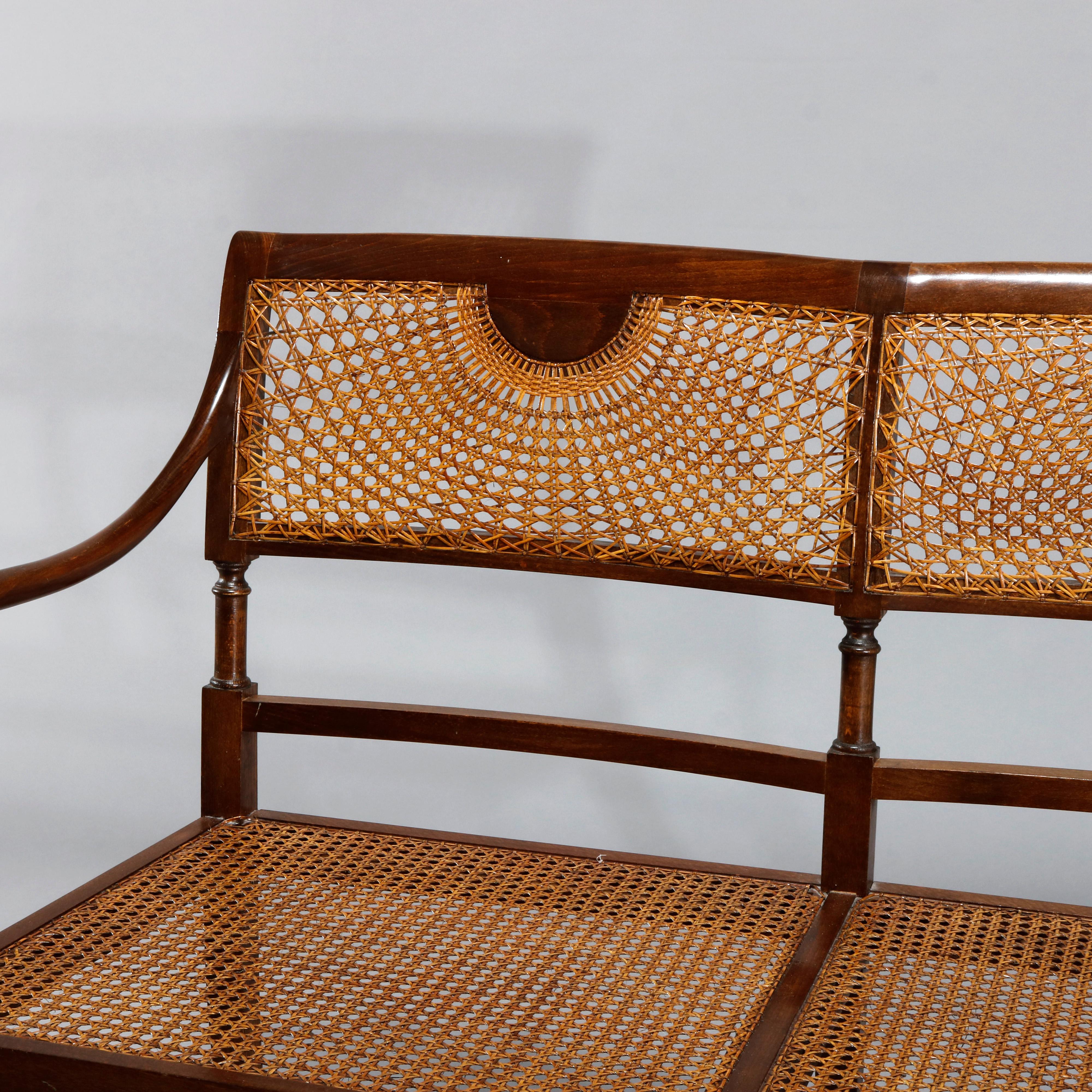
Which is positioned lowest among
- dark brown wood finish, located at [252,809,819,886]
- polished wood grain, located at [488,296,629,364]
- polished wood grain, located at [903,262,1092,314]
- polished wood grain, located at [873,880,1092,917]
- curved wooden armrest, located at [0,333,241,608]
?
polished wood grain, located at [873,880,1092,917]

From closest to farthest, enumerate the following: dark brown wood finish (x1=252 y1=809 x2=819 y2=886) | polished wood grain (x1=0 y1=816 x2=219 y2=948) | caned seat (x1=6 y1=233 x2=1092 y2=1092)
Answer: caned seat (x1=6 y1=233 x2=1092 y2=1092) → polished wood grain (x1=0 y1=816 x2=219 y2=948) → dark brown wood finish (x1=252 y1=809 x2=819 y2=886)

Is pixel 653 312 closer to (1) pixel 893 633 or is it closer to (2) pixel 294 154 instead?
(1) pixel 893 633

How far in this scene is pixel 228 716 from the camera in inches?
93.0

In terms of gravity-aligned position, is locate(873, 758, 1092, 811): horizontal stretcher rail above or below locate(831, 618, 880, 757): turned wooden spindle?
below

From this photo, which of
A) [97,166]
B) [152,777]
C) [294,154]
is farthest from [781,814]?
[97,166]

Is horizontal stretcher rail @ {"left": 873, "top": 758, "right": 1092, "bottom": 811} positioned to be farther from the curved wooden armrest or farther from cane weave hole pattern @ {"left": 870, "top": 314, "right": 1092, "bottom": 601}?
the curved wooden armrest

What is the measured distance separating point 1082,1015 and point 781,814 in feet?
5.18

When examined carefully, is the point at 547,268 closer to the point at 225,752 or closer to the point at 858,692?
the point at 858,692

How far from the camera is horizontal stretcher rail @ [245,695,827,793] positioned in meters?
2.16

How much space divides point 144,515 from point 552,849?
27.2 inches

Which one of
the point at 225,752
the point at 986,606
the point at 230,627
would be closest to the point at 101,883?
the point at 225,752

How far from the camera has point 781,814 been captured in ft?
11.3

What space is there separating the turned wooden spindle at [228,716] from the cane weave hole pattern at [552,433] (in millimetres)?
91

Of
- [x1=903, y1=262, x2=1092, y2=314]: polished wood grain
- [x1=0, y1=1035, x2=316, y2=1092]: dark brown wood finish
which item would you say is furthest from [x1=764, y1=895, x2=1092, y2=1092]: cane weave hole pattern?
[x1=903, y1=262, x2=1092, y2=314]: polished wood grain
